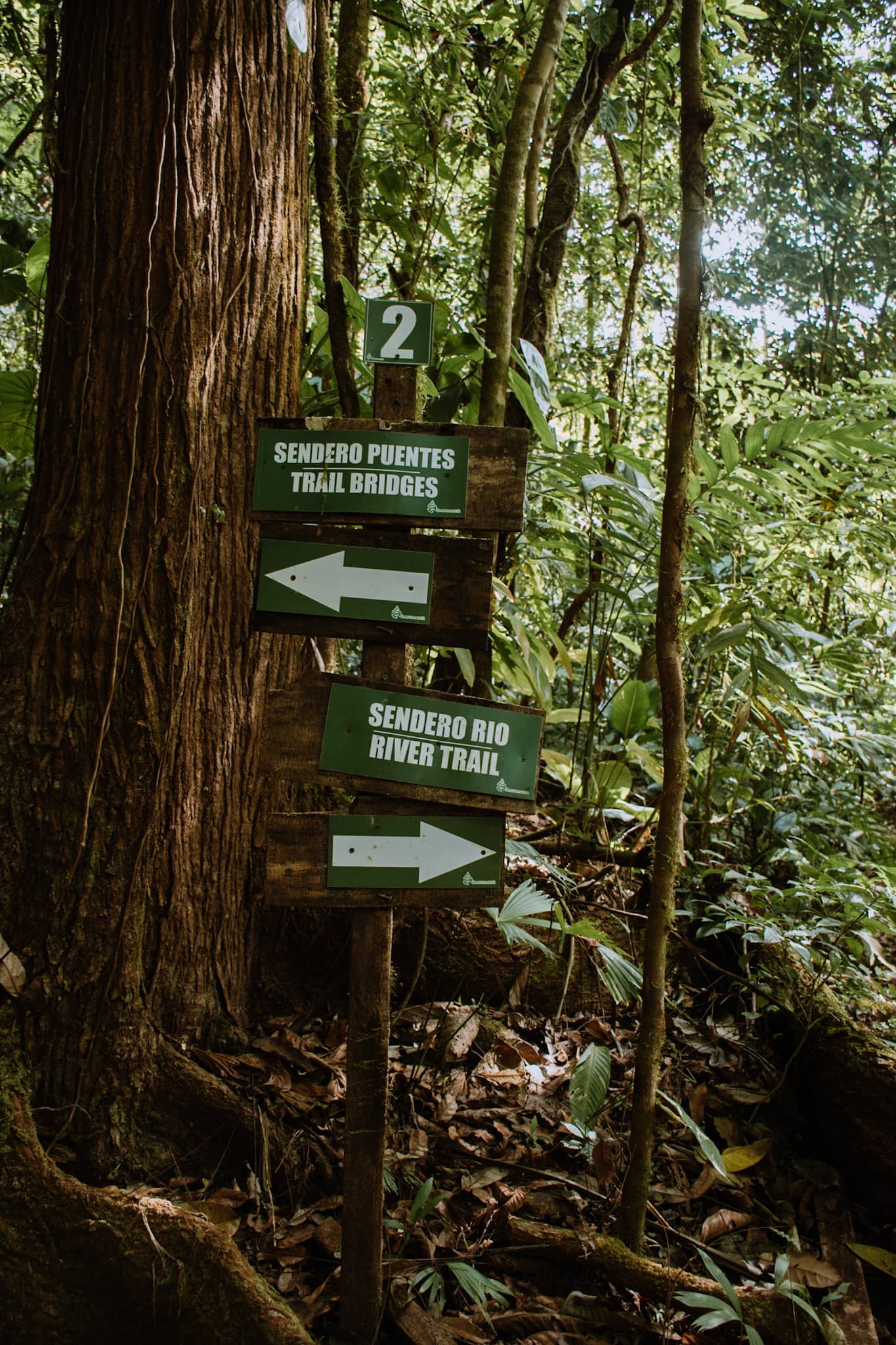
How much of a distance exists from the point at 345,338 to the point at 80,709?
1.41m

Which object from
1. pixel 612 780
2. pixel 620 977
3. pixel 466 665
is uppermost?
pixel 466 665

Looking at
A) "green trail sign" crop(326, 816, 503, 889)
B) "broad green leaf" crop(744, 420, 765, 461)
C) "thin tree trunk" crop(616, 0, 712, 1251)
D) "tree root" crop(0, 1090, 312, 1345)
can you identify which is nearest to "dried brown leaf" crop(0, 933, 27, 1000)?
"tree root" crop(0, 1090, 312, 1345)

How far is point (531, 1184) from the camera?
7.25ft

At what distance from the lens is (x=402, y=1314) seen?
1780 mm

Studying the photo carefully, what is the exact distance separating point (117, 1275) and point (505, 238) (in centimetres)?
300

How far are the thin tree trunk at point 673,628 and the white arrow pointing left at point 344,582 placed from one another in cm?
63

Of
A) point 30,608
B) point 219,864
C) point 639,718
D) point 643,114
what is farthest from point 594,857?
point 643,114

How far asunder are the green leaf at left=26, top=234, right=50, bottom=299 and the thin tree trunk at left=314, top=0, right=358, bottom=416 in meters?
0.96

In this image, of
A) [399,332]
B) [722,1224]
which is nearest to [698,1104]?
[722,1224]

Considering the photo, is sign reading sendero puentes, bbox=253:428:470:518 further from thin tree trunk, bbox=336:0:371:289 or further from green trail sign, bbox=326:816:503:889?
thin tree trunk, bbox=336:0:371:289

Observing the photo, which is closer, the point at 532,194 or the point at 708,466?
the point at 708,466

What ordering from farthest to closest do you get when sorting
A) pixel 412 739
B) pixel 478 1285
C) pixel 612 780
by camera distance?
pixel 612 780, pixel 478 1285, pixel 412 739

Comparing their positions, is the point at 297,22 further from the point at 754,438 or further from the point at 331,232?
the point at 754,438

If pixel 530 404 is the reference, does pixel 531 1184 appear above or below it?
below
